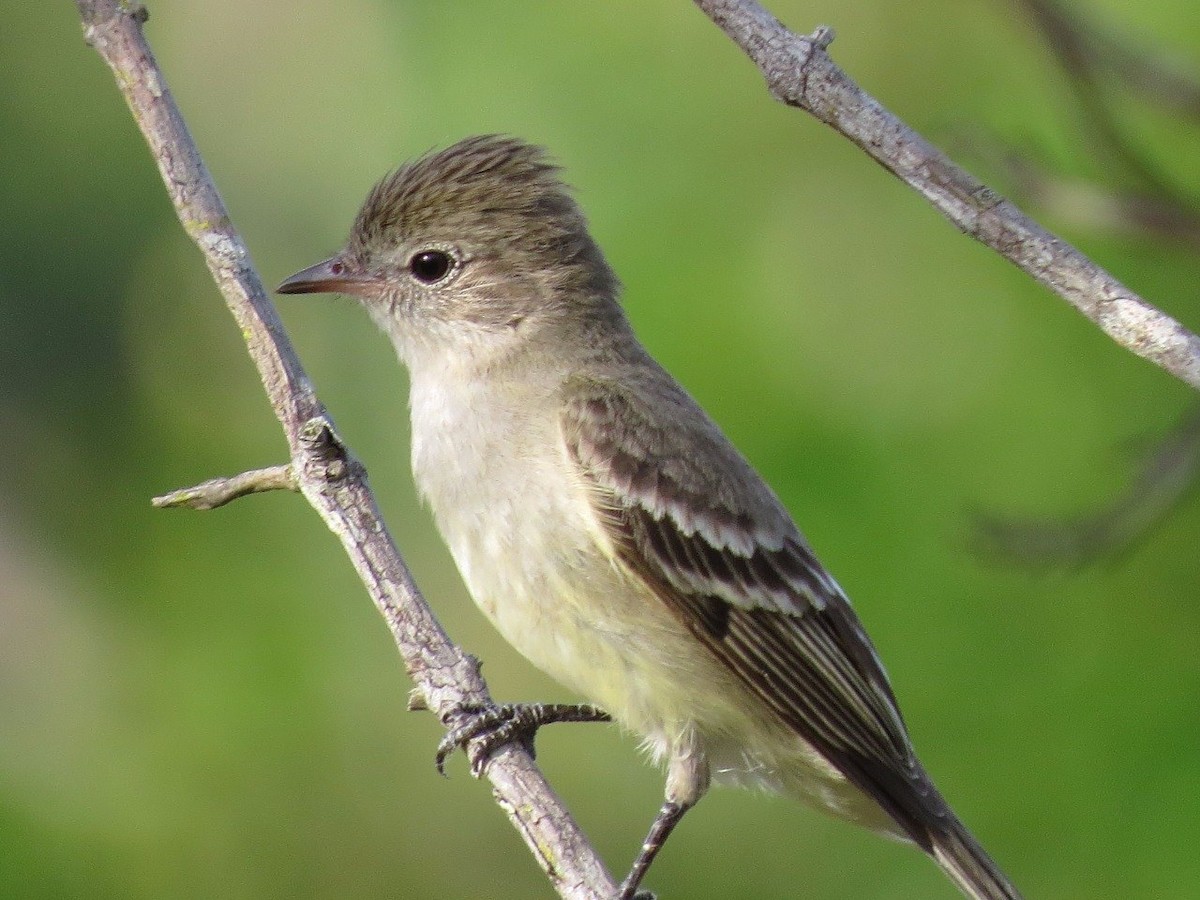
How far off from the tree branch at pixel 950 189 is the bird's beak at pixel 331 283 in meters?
2.30

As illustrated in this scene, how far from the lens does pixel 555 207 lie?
5.46 metres

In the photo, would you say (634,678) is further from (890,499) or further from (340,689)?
(340,689)

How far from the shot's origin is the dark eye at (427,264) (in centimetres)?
533

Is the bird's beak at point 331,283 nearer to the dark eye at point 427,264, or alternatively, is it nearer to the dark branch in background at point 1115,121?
the dark eye at point 427,264

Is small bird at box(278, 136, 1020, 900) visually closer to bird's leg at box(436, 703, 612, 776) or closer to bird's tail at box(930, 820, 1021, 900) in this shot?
bird's tail at box(930, 820, 1021, 900)

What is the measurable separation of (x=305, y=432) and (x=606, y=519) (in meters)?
0.95

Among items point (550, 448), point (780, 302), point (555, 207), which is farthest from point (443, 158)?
point (780, 302)

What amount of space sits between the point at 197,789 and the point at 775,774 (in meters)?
2.48

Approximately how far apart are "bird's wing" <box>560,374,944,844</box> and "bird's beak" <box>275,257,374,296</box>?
883mm

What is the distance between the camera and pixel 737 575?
4918 mm

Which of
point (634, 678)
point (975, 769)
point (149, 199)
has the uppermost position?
point (149, 199)

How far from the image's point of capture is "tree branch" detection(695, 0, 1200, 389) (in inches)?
122

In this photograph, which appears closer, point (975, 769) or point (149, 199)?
point (975, 769)

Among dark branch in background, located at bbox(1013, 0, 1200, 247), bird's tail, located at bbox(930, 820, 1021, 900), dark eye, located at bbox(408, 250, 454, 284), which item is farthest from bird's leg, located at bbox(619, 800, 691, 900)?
dark branch in background, located at bbox(1013, 0, 1200, 247)
